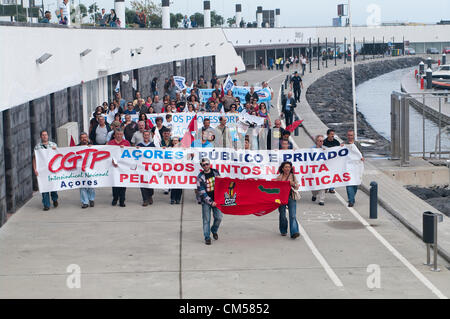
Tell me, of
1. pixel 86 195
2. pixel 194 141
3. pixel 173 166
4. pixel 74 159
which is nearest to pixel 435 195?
pixel 194 141

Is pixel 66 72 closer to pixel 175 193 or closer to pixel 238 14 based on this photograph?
pixel 175 193

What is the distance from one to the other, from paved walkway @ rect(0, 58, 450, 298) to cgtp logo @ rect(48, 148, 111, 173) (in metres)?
0.93

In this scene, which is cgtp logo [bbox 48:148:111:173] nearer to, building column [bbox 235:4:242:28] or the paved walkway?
the paved walkway

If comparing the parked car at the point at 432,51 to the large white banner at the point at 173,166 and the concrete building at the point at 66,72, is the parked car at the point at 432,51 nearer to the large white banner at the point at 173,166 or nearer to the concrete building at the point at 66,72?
the concrete building at the point at 66,72

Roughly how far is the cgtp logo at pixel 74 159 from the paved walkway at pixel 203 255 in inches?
36.5

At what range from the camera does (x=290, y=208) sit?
50.4ft

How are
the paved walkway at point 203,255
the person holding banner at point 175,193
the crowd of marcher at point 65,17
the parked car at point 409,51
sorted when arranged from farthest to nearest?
the parked car at point 409,51, the crowd of marcher at point 65,17, the person holding banner at point 175,193, the paved walkway at point 203,255

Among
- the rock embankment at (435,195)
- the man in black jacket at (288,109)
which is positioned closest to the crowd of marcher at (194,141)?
the rock embankment at (435,195)

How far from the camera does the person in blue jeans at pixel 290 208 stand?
15.4 meters

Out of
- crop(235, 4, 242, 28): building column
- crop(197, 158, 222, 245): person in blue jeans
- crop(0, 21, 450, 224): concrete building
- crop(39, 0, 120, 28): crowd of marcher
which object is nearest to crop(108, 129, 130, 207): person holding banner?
crop(0, 21, 450, 224): concrete building

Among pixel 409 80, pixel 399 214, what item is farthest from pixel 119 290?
pixel 409 80

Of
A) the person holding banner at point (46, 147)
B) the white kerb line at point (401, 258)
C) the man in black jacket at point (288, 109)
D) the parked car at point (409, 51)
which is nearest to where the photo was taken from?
the white kerb line at point (401, 258)

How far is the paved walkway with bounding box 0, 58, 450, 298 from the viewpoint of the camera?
12.2 meters

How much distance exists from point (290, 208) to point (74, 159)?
562 cm
